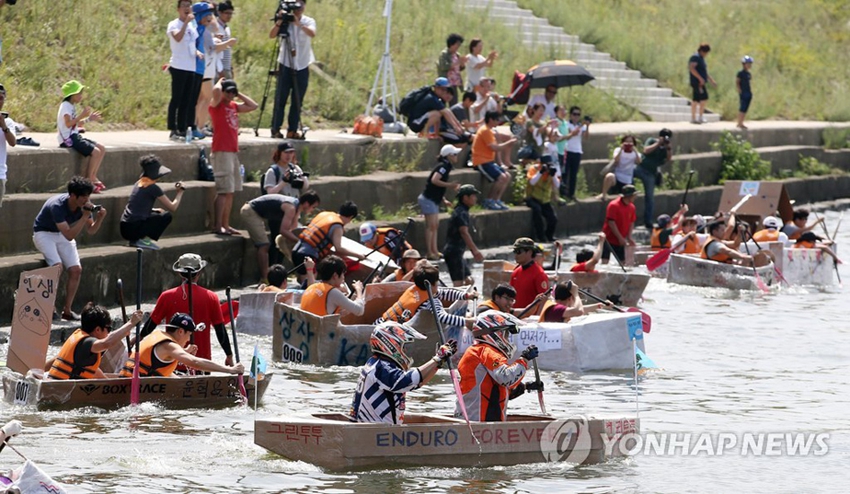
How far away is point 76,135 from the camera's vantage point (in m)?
18.6

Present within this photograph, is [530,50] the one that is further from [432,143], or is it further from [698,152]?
[432,143]

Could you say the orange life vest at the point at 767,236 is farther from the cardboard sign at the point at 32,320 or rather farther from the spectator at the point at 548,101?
the cardboard sign at the point at 32,320

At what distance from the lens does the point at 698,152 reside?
3419 cm

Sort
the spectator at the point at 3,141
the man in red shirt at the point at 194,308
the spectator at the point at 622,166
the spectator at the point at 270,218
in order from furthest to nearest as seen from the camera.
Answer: the spectator at the point at 622,166, the spectator at the point at 270,218, the spectator at the point at 3,141, the man in red shirt at the point at 194,308

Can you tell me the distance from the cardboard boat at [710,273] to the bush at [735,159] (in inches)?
477

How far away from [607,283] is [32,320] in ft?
28.5

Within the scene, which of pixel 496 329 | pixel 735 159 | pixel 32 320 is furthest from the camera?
pixel 735 159

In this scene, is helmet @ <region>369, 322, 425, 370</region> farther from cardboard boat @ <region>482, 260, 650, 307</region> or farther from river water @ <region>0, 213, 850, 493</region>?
cardboard boat @ <region>482, 260, 650, 307</region>

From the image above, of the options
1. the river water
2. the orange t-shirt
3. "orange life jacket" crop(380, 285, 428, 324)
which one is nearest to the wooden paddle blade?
the orange t-shirt

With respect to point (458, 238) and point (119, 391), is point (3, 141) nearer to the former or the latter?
point (119, 391)

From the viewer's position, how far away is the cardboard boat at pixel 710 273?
72.8 feet

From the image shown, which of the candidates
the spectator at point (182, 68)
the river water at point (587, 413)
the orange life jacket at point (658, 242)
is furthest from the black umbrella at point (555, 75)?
the river water at point (587, 413)

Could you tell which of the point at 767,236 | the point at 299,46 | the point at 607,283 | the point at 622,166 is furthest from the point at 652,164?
the point at 607,283

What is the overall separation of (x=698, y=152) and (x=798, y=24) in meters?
15.8
